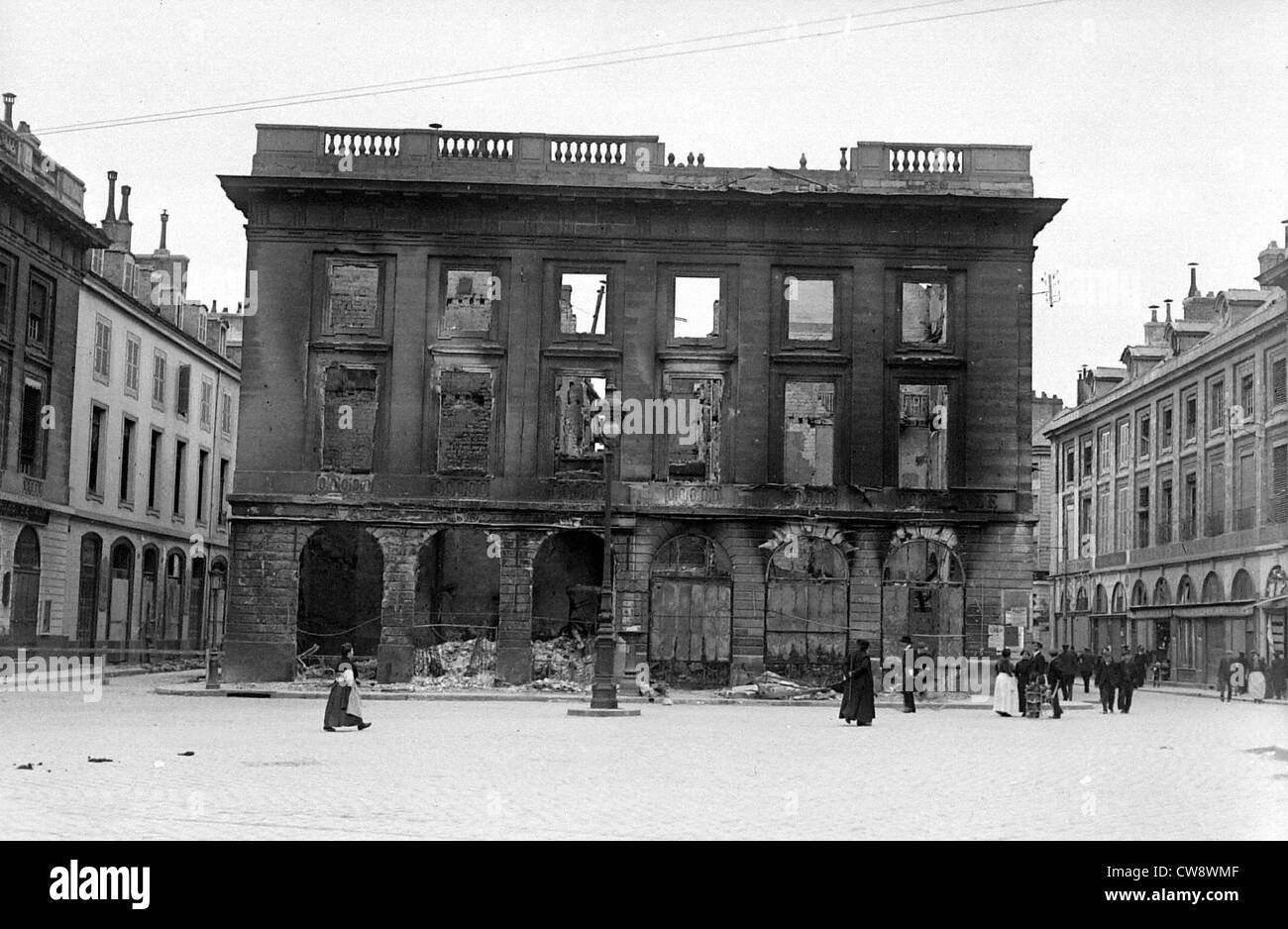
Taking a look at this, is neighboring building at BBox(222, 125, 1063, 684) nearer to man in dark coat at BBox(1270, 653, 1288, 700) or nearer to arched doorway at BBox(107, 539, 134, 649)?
man in dark coat at BBox(1270, 653, 1288, 700)

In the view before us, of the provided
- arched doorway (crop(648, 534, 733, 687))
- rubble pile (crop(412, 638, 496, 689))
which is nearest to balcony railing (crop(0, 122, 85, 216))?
rubble pile (crop(412, 638, 496, 689))

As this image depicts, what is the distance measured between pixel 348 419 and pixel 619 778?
23.2m

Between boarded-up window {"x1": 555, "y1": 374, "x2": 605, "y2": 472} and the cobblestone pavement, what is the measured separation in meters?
11.0

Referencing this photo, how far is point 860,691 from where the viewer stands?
26062 mm

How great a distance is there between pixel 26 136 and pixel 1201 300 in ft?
135

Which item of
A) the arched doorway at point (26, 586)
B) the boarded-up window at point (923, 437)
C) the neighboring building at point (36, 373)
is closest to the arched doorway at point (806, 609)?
the boarded-up window at point (923, 437)

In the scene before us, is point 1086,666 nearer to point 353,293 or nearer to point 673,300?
point 673,300

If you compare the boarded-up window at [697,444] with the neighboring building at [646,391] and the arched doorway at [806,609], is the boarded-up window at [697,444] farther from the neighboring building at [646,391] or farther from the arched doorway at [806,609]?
the arched doorway at [806,609]

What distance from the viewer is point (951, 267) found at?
37188mm

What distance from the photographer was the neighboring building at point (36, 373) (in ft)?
124

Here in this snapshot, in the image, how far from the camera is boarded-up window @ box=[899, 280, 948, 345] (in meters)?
37.3

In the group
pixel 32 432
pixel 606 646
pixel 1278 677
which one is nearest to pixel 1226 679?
pixel 1278 677
